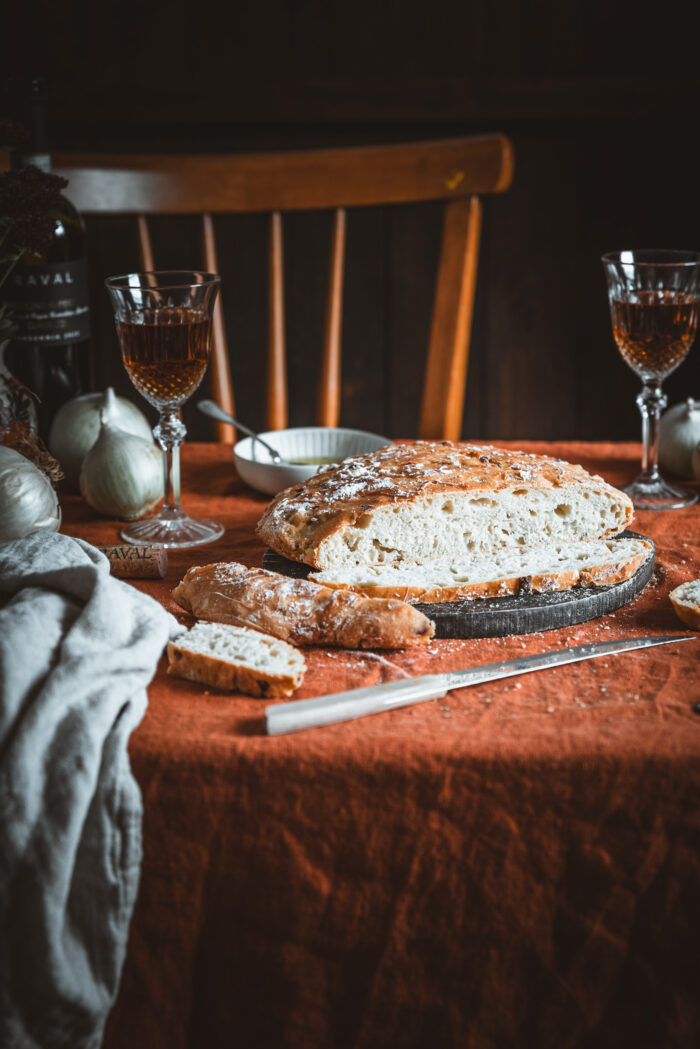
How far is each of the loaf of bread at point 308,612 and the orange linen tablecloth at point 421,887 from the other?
0.19m

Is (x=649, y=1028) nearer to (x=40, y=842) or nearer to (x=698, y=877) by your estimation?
(x=698, y=877)

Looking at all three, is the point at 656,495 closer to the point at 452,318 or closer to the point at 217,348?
the point at 452,318

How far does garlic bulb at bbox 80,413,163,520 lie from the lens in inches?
64.6

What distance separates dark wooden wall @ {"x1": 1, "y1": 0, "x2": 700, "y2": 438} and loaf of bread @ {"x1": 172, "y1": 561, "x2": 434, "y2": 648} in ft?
8.64

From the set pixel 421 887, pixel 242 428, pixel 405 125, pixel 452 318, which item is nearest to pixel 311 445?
pixel 242 428

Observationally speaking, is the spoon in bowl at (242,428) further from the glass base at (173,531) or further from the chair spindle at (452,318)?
the chair spindle at (452,318)

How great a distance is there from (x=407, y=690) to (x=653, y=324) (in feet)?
3.02

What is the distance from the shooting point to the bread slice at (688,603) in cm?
122

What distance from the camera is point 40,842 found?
0.92 meters

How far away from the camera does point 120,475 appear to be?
1.64 m

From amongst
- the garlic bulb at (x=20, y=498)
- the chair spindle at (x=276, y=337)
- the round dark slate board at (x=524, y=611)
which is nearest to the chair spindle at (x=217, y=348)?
the chair spindle at (x=276, y=337)

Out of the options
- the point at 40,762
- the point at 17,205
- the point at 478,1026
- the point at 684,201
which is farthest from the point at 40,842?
the point at 684,201

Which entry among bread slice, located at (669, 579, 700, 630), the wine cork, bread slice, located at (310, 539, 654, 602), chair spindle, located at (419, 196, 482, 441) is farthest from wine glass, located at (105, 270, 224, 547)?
chair spindle, located at (419, 196, 482, 441)

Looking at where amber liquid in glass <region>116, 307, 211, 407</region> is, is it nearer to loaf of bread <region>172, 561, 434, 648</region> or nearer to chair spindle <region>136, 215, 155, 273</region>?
loaf of bread <region>172, 561, 434, 648</region>
